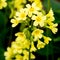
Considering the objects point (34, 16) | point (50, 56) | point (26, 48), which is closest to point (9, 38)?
point (50, 56)

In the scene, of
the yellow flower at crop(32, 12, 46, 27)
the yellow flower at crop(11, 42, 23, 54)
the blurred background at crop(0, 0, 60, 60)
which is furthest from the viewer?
the blurred background at crop(0, 0, 60, 60)

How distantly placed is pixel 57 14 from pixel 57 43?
0.25 metres

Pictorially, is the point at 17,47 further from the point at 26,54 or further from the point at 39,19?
the point at 39,19

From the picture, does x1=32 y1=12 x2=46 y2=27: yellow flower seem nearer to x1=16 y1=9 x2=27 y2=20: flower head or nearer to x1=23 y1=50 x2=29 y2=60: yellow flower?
x1=16 y1=9 x2=27 y2=20: flower head

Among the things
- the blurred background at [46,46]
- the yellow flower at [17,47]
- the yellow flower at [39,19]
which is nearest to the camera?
the yellow flower at [39,19]

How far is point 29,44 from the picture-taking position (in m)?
2.47

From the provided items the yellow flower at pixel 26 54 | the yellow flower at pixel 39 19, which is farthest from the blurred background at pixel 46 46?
the yellow flower at pixel 39 19

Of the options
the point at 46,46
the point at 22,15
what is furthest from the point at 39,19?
the point at 46,46

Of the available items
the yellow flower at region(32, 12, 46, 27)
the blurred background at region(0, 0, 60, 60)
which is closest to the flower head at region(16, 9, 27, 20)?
the yellow flower at region(32, 12, 46, 27)

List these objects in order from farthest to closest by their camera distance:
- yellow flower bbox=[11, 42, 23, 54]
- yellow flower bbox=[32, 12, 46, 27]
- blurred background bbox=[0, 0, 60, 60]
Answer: blurred background bbox=[0, 0, 60, 60] < yellow flower bbox=[11, 42, 23, 54] < yellow flower bbox=[32, 12, 46, 27]

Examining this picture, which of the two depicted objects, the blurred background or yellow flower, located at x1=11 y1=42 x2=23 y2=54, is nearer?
yellow flower, located at x1=11 y1=42 x2=23 y2=54

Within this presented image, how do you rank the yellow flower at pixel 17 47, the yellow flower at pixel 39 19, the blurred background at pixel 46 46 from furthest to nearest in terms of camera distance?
the blurred background at pixel 46 46 → the yellow flower at pixel 17 47 → the yellow flower at pixel 39 19

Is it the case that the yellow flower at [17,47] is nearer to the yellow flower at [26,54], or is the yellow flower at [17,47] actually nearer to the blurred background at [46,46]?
the yellow flower at [26,54]

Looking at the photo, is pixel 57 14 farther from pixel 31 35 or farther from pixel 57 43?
pixel 31 35
